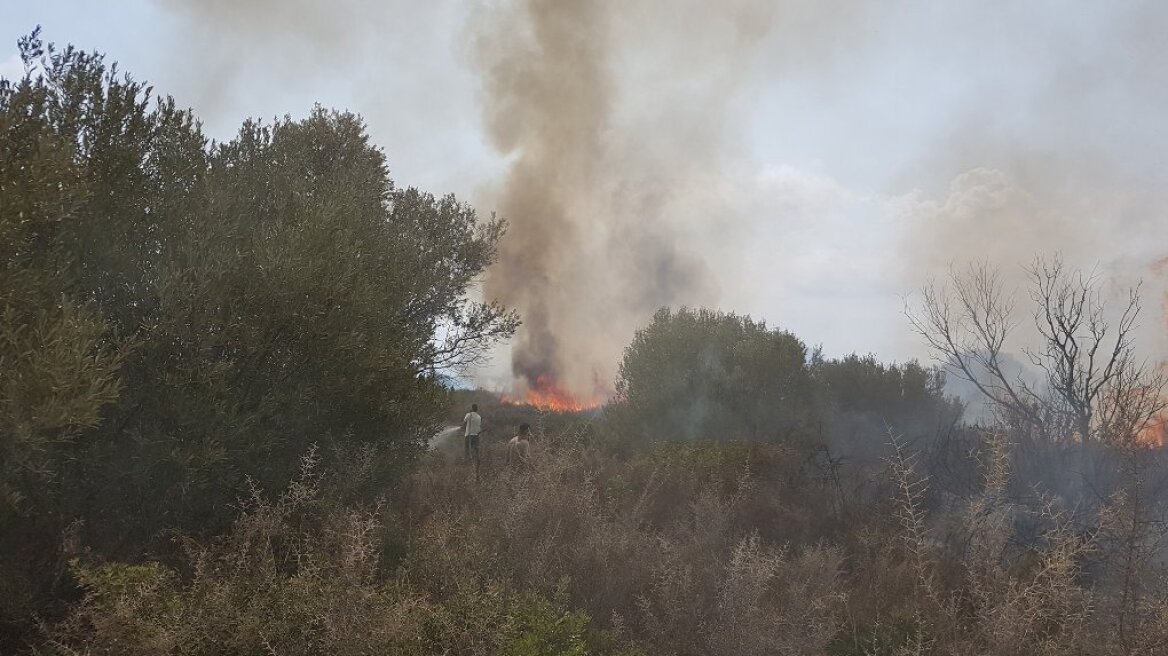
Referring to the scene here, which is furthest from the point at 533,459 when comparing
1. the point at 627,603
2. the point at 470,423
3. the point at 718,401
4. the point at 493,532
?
the point at 718,401

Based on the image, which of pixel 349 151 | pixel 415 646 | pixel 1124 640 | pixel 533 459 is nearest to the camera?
pixel 415 646

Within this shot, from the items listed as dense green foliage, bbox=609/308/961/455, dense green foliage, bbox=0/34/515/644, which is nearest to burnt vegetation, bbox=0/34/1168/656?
dense green foliage, bbox=0/34/515/644

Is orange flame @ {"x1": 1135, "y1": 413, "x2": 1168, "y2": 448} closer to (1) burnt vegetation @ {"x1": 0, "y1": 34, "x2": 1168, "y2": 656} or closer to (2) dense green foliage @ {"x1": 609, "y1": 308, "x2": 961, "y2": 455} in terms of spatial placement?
(1) burnt vegetation @ {"x1": 0, "y1": 34, "x2": 1168, "y2": 656}

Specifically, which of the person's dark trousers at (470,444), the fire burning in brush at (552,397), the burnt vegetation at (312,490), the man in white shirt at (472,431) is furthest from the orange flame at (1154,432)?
the fire burning in brush at (552,397)

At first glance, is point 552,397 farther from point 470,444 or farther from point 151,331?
point 151,331

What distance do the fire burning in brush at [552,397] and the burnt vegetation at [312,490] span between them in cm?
4543

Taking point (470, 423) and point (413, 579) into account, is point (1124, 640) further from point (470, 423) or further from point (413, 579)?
point (470, 423)

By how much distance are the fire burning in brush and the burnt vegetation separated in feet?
149

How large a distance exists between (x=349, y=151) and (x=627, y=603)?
1409 centimetres

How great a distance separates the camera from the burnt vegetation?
237 inches

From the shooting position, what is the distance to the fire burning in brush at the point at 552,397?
5917 cm

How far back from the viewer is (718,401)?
30.3 meters

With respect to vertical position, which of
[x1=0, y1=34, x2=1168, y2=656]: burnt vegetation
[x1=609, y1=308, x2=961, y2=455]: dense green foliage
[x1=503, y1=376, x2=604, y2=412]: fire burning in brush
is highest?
[x1=503, y1=376, x2=604, y2=412]: fire burning in brush

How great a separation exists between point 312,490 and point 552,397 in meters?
52.9
